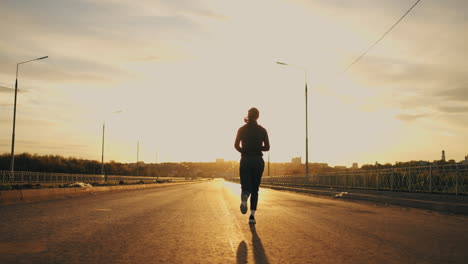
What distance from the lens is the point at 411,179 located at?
71.4 feet

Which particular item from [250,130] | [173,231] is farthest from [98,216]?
[250,130]

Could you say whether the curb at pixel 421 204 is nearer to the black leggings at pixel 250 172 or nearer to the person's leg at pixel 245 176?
the black leggings at pixel 250 172

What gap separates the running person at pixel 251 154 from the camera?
28.8 ft

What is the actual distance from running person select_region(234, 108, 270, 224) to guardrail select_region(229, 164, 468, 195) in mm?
11318

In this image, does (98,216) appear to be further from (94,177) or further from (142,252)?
(94,177)

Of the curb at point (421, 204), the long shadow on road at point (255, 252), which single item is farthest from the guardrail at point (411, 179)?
the long shadow on road at point (255, 252)

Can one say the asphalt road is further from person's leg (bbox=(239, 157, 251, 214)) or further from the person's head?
the person's head

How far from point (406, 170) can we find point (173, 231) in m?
17.5

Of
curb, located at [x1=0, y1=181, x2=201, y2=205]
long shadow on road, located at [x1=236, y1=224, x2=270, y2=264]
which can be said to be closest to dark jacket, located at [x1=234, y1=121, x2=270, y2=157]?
long shadow on road, located at [x1=236, y1=224, x2=270, y2=264]

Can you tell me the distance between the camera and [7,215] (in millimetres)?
9852

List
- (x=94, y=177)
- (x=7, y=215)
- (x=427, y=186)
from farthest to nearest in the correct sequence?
(x=94, y=177) → (x=427, y=186) → (x=7, y=215)

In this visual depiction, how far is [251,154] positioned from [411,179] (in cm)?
1524

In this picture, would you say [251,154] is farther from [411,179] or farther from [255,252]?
[411,179]

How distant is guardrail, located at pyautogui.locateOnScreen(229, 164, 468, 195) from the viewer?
1747 cm
